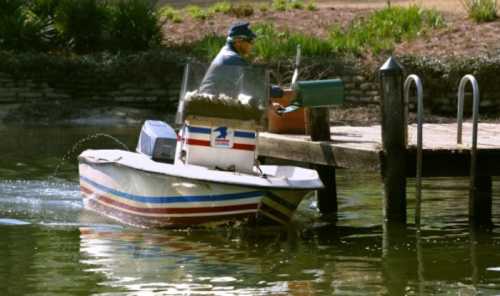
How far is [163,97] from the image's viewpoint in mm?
27328

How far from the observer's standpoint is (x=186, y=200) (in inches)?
560

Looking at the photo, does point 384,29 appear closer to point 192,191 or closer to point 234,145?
point 234,145

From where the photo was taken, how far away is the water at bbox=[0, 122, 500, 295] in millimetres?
11844

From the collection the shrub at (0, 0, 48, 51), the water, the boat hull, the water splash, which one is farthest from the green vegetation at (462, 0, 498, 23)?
the boat hull

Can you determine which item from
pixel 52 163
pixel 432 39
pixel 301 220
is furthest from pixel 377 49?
pixel 301 220

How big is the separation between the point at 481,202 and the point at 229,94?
2.80 meters

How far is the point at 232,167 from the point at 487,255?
2.71 m

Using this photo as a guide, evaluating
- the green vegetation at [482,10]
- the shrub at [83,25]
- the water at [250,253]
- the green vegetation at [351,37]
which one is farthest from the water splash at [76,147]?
the green vegetation at [482,10]

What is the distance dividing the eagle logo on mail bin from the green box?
1069 mm

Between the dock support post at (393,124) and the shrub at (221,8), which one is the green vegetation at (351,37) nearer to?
the shrub at (221,8)

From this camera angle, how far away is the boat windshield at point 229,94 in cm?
1441

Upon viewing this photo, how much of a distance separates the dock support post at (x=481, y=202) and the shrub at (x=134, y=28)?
14664mm

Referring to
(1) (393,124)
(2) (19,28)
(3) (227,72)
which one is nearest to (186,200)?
(3) (227,72)

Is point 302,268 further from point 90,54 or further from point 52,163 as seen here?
point 90,54
